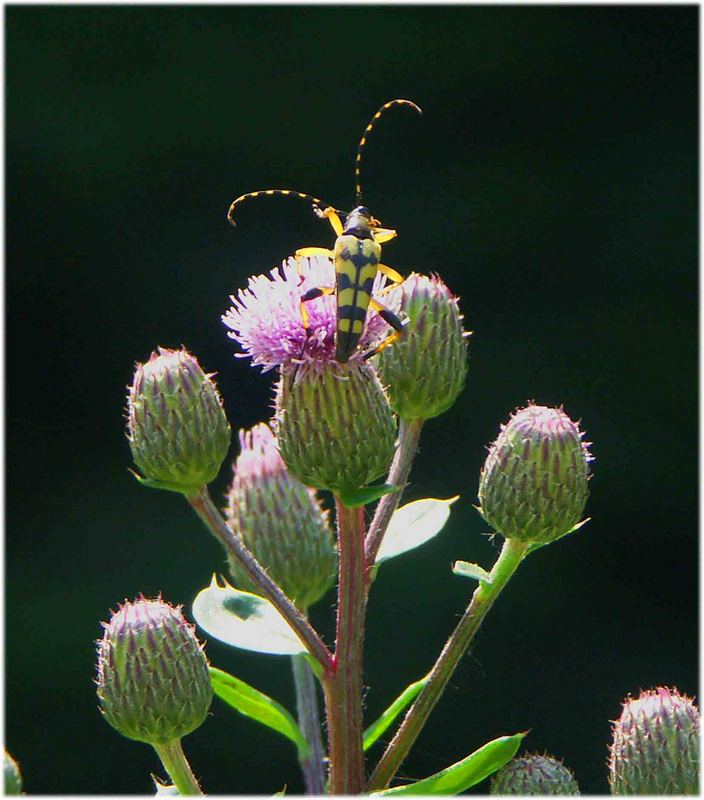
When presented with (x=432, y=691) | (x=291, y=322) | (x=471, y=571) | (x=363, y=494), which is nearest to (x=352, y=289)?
(x=291, y=322)

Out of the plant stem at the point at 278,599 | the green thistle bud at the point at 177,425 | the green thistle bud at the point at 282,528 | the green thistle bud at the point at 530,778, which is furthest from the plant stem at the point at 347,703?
the green thistle bud at the point at 282,528

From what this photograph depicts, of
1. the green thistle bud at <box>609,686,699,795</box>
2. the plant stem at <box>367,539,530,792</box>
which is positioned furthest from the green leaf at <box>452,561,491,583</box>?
the green thistle bud at <box>609,686,699,795</box>

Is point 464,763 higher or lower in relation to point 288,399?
lower

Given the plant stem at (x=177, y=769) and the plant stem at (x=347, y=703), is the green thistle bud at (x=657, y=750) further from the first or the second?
the plant stem at (x=177, y=769)

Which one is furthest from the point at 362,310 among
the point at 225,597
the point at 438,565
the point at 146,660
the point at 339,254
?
the point at 438,565

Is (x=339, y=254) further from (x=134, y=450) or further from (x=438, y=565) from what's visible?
(x=438, y=565)

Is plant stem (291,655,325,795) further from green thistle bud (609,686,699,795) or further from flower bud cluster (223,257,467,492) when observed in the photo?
green thistle bud (609,686,699,795)

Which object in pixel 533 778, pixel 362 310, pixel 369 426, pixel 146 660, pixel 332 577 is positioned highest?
pixel 362 310
